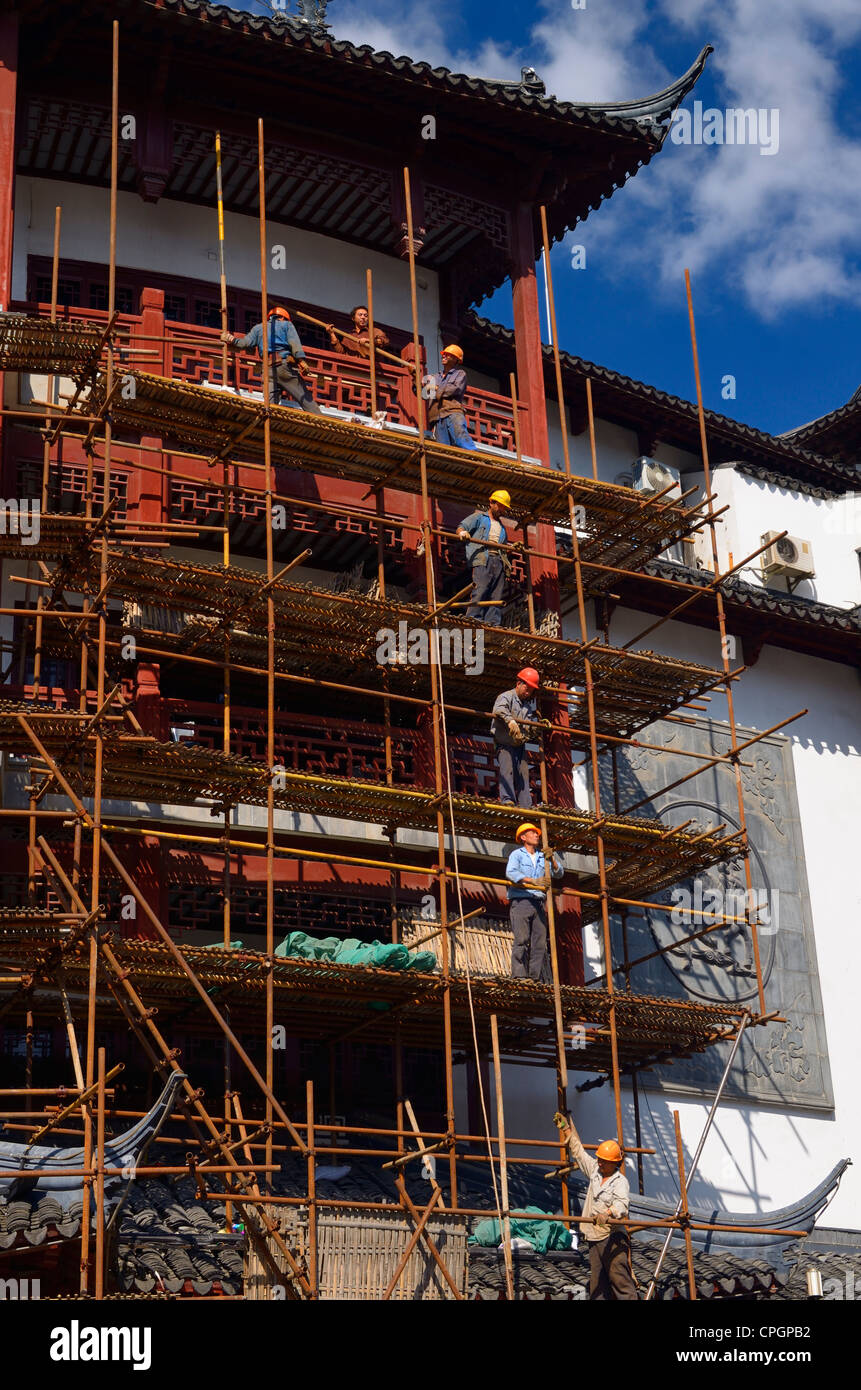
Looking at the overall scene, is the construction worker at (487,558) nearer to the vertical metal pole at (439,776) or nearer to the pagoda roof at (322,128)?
the vertical metal pole at (439,776)

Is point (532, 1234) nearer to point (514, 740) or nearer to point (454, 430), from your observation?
point (514, 740)

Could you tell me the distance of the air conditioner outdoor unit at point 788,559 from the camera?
2880cm

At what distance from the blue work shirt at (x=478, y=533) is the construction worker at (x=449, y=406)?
34.8 inches

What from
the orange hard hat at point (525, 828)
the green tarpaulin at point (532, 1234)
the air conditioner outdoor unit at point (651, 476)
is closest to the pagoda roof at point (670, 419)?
the air conditioner outdoor unit at point (651, 476)

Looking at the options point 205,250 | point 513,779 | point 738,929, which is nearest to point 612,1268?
point 513,779

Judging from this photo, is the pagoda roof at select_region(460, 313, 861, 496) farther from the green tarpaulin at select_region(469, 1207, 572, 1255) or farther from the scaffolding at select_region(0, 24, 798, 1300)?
the green tarpaulin at select_region(469, 1207, 572, 1255)

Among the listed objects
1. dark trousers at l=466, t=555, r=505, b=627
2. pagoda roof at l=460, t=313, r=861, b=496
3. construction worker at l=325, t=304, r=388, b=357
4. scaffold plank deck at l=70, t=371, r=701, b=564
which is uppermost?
pagoda roof at l=460, t=313, r=861, b=496

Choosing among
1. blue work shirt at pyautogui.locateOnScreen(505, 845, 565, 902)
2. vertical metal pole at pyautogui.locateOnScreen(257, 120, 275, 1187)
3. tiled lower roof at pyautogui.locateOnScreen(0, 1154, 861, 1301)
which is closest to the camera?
tiled lower roof at pyautogui.locateOnScreen(0, 1154, 861, 1301)

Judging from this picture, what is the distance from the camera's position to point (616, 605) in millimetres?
26594

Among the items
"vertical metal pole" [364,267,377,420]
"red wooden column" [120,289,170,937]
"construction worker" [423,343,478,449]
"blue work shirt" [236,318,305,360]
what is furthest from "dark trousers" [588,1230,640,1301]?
"blue work shirt" [236,318,305,360]

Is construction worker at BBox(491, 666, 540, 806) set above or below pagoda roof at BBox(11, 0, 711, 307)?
below

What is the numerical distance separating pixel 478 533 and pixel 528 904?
430 cm

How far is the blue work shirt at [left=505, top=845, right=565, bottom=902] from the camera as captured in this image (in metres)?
21.2
